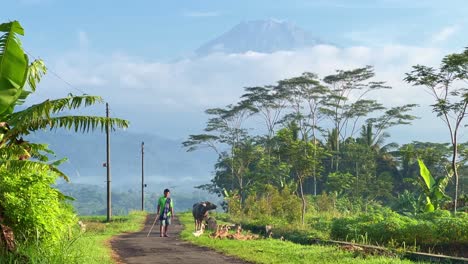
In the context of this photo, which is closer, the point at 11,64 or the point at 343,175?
the point at 11,64

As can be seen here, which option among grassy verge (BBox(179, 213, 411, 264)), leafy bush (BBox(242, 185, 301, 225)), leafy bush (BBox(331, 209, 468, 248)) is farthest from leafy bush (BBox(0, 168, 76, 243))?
leafy bush (BBox(242, 185, 301, 225))

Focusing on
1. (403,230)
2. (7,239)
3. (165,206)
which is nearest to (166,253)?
(165,206)

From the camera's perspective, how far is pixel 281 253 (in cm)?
1733

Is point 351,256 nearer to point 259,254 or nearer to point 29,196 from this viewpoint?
point 259,254

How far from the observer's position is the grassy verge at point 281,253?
15.3 metres

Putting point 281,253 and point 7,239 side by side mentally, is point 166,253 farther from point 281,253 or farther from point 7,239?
point 7,239

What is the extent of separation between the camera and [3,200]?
1357 centimetres

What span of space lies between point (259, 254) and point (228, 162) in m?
52.6

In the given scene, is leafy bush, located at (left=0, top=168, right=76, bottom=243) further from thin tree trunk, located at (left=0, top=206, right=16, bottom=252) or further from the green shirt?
the green shirt

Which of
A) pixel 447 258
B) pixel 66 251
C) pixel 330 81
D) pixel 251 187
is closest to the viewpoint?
pixel 66 251

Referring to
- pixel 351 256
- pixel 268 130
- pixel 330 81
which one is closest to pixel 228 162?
pixel 268 130

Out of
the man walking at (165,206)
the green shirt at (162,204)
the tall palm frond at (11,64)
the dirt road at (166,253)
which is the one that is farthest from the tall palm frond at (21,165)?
the green shirt at (162,204)

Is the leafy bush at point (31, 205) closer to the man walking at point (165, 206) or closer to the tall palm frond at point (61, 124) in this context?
the tall palm frond at point (61, 124)

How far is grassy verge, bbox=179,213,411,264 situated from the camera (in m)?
15.3
